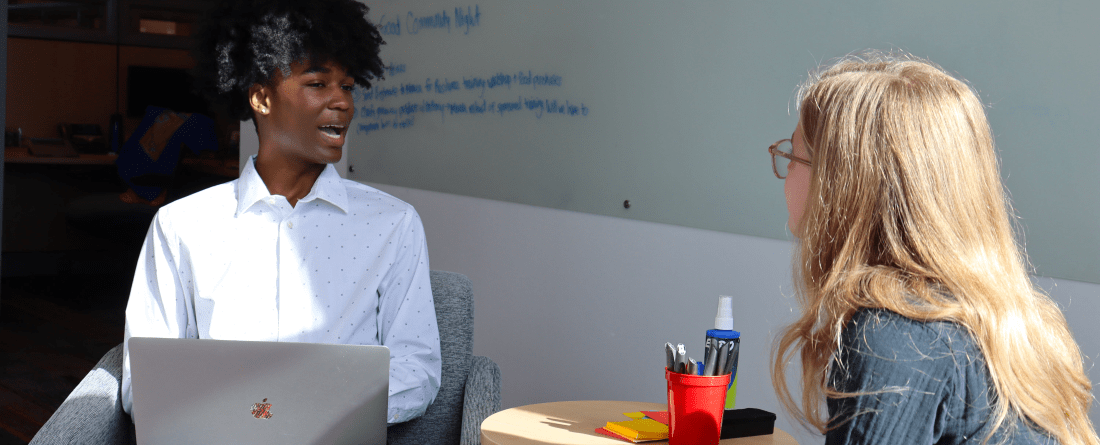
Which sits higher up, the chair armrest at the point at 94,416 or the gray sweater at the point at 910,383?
the gray sweater at the point at 910,383

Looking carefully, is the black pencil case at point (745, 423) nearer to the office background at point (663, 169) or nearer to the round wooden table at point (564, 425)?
the round wooden table at point (564, 425)

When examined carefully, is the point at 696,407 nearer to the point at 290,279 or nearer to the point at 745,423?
the point at 745,423

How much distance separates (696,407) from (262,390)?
0.64m

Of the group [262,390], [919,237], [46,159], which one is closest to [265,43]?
[262,390]

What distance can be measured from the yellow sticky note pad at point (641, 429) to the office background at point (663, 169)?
71 cm

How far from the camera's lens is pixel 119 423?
1.55 metres

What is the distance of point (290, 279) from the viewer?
1613 millimetres

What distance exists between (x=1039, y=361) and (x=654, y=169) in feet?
4.70

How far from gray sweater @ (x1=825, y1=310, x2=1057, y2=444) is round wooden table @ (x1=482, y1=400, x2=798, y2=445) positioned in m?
0.44

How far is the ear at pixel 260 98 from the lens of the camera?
166cm

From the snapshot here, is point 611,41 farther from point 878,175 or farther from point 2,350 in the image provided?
point 2,350

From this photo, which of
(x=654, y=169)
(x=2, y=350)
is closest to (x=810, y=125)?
(x=654, y=169)

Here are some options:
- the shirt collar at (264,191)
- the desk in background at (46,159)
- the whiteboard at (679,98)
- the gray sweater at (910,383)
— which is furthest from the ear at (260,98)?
the desk in background at (46,159)

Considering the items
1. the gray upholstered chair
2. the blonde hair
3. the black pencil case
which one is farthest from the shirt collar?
the blonde hair
